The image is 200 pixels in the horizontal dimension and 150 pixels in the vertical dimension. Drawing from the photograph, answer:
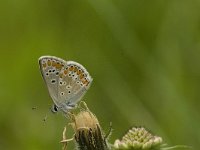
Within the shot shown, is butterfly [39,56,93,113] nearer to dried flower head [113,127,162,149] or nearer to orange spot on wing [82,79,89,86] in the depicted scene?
orange spot on wing [82,79,89,86]

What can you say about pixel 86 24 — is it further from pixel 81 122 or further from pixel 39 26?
pixel 81 122

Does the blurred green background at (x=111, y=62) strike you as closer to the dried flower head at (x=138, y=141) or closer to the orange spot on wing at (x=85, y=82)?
the orange spot on wing at (x=85, y=82)

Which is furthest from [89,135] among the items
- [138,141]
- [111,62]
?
[111,62]

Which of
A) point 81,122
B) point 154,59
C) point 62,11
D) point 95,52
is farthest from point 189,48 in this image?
point 81,122

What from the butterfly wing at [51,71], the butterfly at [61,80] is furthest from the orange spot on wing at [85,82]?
the butterfly wing at [51,71]

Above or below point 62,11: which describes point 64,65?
below

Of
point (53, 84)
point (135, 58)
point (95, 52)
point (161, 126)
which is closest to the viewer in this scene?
point (53, 84)
